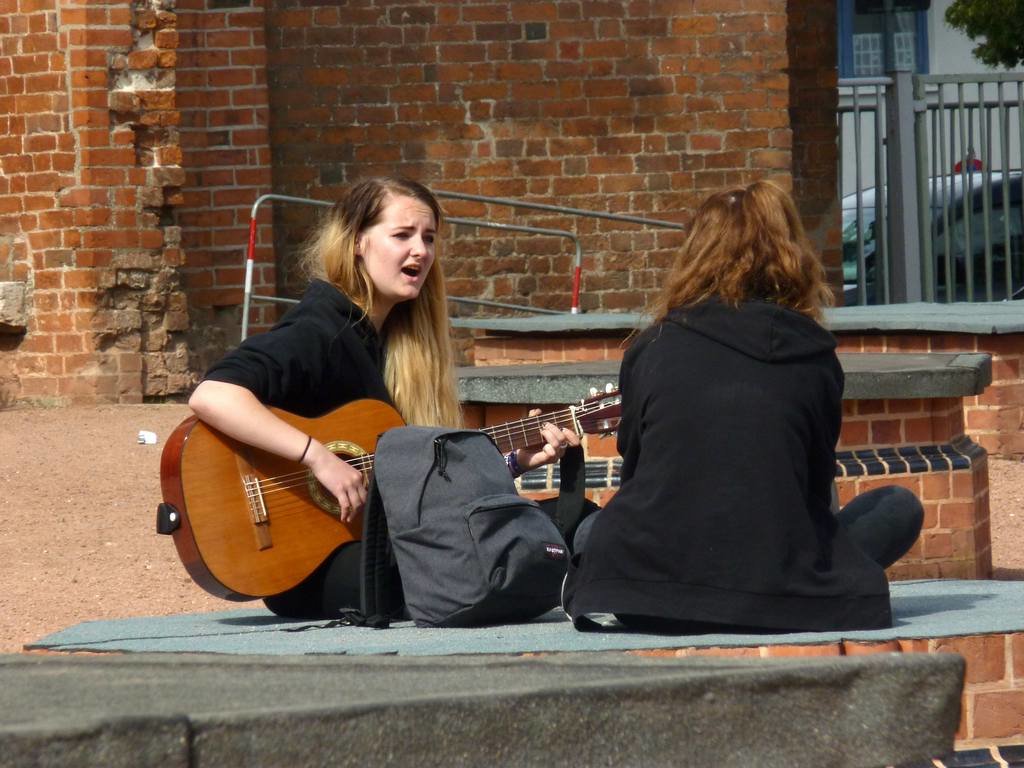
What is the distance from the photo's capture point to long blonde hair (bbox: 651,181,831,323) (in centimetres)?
366

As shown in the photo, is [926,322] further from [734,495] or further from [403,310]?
[734,495]

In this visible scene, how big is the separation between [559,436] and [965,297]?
9082 mm

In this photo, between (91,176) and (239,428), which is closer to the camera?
(239,428)

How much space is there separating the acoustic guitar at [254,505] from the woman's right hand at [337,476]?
10 centimetres

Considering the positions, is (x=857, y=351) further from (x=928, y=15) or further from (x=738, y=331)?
(x=928, y=15)

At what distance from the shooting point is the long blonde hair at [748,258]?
366cm

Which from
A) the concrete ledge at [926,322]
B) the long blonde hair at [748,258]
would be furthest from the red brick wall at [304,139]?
the long blonde hair at [748,258]

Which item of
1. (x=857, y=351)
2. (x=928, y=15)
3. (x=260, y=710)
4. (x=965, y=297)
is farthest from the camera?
(x=928, y=15)

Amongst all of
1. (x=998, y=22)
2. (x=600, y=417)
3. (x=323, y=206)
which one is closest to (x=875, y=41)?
(x=998, y=22)

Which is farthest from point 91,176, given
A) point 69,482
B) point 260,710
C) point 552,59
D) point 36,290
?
point 260,710

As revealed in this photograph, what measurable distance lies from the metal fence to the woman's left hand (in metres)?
7.97

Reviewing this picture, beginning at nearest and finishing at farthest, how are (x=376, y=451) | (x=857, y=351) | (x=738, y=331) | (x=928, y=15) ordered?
1. (x=738, y=331)
2. (x=376, y=451)
3. (x=857, y=351)
4. (x=928, y=15)

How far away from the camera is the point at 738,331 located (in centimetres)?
361

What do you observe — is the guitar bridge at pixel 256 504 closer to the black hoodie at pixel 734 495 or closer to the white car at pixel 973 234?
the black hoodie at pixel 734 495
